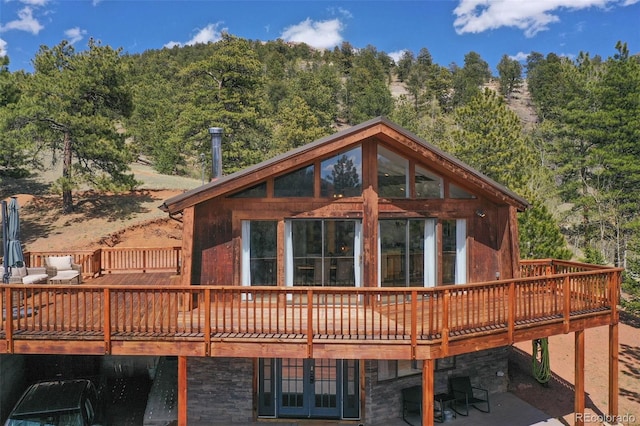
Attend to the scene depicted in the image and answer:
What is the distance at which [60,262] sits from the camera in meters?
12.5

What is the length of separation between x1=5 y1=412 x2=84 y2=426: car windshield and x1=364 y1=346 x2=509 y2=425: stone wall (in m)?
6.00

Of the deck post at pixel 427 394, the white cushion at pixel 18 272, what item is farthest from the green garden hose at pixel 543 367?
the white cushion at pixel 18 272

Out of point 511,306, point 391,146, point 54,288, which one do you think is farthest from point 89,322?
point 511,306

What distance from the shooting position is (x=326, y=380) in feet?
33.8

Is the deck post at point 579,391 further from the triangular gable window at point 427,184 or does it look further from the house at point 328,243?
the triangular gable window at point 427,184

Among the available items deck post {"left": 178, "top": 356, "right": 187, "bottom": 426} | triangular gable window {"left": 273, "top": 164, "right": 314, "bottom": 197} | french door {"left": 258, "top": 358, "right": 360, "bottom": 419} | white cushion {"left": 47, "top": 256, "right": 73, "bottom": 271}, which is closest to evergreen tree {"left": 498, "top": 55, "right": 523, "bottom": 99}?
triangular gable window {"left": 273, "top": 164, "right": 314, "bottom": 197}

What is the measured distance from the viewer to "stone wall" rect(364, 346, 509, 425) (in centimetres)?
1009

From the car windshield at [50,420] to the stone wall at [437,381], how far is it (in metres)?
6.00

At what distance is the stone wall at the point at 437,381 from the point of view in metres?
10.1

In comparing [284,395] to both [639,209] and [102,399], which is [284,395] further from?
[639,209]

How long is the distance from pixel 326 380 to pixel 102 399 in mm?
5012

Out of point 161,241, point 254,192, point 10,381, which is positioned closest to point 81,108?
point 161,241

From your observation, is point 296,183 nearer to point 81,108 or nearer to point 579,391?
point 579,391

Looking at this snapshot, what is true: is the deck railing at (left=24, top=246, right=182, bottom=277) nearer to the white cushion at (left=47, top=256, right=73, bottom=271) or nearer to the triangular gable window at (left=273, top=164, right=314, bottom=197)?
the white cushion at (left=47, top=256, right=73, bottom=271)
